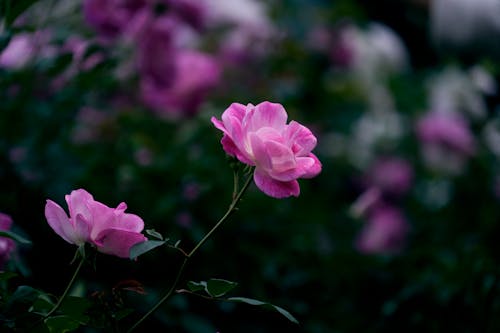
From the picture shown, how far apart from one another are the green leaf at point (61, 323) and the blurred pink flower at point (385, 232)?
5.65ft

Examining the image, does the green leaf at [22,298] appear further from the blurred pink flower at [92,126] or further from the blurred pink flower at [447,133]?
the blurred pink flower at [447,133]

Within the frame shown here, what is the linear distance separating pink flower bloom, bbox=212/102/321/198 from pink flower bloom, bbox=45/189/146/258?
0.36 ft

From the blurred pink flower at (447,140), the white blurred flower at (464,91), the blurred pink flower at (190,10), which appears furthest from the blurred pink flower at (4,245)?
the blurred pink flower at (447,140)

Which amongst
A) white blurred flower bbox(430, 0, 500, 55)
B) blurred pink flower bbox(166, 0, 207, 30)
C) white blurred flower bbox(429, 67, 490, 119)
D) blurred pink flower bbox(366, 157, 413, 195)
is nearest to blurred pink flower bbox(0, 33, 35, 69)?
blurred pink flower bbox(166, 0, 207, 30)

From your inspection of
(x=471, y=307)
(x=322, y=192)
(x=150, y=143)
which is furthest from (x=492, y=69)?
(x=322, y=192)

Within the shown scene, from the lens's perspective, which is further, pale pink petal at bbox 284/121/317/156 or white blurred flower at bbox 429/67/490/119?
white blurred flower at bbox 429/67/490/119

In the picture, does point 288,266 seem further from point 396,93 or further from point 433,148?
point 396,93

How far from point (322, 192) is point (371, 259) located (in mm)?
790

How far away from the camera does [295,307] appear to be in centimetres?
147

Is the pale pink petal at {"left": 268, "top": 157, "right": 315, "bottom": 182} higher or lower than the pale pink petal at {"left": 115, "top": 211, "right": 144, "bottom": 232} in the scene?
higher

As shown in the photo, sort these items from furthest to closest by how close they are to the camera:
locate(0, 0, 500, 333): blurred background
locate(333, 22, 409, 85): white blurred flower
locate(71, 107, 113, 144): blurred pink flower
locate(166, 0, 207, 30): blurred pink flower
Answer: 1. locate(333, 22, 409, 85): white blurred flower
2. locate(71, 107, 113, 144): blurred pink flower
3. locate(166, 0, 207, 30): blurred pink flower
4. locate(0, 0, 500, 333): blurred background

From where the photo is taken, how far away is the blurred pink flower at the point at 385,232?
2326 millimetres

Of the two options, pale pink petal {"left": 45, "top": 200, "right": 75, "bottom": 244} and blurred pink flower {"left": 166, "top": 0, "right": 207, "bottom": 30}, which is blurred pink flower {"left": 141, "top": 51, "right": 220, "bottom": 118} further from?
pale pink petal {"left": 45, "top": 200, "right": 75, "bottom": 244}

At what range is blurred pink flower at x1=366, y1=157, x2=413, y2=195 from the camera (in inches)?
102
